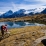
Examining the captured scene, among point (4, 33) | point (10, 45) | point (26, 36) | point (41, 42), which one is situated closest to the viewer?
point (10, 45)

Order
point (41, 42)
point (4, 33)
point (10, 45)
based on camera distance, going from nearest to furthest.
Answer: point (10, 45), point (41, 42), point (4, 33)

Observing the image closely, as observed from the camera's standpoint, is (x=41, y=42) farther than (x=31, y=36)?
No

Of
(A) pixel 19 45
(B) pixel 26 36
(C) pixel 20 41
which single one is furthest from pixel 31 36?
(A) pixel 19 45

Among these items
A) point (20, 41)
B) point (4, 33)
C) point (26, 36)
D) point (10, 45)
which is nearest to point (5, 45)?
point (10, 45)

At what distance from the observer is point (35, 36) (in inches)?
1153

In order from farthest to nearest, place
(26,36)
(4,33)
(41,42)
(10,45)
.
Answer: (4,33)
(26,36)
(41,42)
(10,45)

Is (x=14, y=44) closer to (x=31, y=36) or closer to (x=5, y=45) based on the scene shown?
(x=5, y=45)

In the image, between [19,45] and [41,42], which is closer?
[19,45]

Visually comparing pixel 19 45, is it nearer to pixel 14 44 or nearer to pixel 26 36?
pixel 14 44

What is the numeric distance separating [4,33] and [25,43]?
10.2 metres

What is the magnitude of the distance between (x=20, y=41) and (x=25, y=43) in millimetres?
1834

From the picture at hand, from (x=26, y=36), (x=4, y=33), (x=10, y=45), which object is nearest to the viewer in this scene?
(x=10, y=45)

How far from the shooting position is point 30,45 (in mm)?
23781

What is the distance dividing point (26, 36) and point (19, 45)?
4906mm
